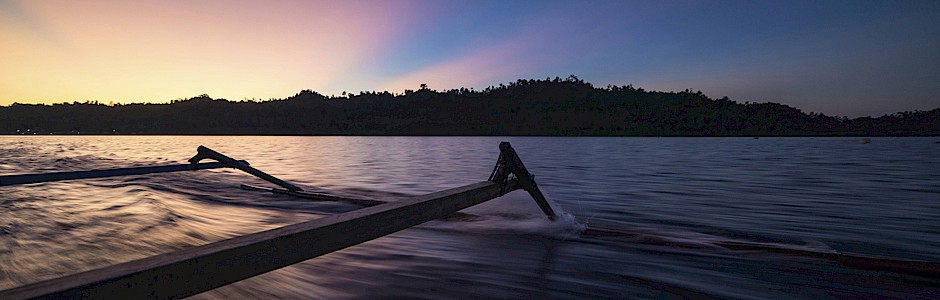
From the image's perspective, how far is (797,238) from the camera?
646cm

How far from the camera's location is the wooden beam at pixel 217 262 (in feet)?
4.58

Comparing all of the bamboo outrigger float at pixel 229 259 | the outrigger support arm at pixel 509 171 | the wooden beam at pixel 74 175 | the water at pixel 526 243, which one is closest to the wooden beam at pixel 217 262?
the bamboo outrigger float at pixel 229 259

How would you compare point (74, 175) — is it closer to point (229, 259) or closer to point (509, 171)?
point (509, 171)

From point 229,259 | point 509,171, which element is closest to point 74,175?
point 509,171

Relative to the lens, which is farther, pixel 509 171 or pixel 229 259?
pixel 509 171

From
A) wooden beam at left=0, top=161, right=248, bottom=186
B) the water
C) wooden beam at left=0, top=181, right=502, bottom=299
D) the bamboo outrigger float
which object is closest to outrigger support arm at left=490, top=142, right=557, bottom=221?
the water

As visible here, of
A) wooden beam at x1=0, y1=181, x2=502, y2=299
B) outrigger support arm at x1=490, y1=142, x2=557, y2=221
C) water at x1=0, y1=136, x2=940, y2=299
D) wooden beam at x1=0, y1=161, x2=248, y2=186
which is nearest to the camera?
wooden beam at x1=0, y1=181, x2=502, y2=299

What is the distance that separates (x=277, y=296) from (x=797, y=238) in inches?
276

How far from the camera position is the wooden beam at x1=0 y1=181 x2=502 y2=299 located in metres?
1.40

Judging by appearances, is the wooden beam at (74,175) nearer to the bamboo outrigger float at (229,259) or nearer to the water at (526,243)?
the water at (526,243)

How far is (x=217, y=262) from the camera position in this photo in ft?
5.76

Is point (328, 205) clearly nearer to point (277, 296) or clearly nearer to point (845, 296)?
point (277, 296)

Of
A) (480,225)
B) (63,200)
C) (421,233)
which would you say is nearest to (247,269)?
(421,233)

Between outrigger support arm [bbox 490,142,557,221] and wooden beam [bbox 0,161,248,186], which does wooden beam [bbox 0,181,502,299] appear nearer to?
outrigger support arm [bbox 490,142,557,221]
